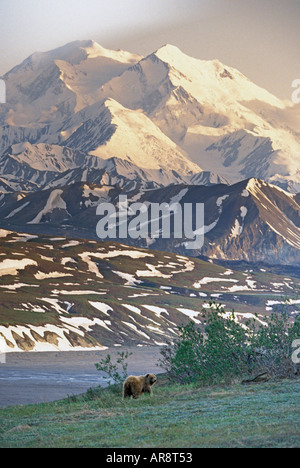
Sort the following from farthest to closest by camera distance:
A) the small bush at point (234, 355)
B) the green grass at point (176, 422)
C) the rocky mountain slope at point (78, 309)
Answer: the rocky mountain slope at point (78, 309) < the small bush at point (234, 355) < the green grass at point (176, 422)

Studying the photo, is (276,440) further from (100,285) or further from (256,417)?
(100,285)

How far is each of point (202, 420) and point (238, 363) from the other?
15.0m

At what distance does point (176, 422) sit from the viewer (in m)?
21.4

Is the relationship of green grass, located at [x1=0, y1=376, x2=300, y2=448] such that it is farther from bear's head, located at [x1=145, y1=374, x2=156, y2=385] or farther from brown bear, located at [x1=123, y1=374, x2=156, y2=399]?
bear's head, located at [x1=145, y1=374, x2=156, y2=385]

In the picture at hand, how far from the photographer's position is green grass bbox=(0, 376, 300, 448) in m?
18.5

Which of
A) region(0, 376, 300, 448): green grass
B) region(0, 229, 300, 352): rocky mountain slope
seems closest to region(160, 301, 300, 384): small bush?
region(0, 376, 300, 448): green grass

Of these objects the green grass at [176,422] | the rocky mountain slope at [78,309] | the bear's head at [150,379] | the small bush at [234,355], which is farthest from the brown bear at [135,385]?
the rocky mountain slope at [78,309]

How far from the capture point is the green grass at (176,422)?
18.5 m

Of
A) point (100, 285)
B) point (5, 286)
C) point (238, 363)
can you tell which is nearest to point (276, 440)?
point (238, 363)

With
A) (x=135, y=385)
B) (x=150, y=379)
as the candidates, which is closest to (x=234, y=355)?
(x=150, y=379)

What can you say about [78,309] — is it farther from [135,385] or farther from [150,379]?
[135,385]

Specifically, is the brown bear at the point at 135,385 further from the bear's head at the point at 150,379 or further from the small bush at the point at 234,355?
the small bush at the point at 234,355

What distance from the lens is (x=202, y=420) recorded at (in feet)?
69.9

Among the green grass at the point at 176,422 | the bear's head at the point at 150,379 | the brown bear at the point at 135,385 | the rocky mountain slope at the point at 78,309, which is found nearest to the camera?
the green grass at the point at 176,422
